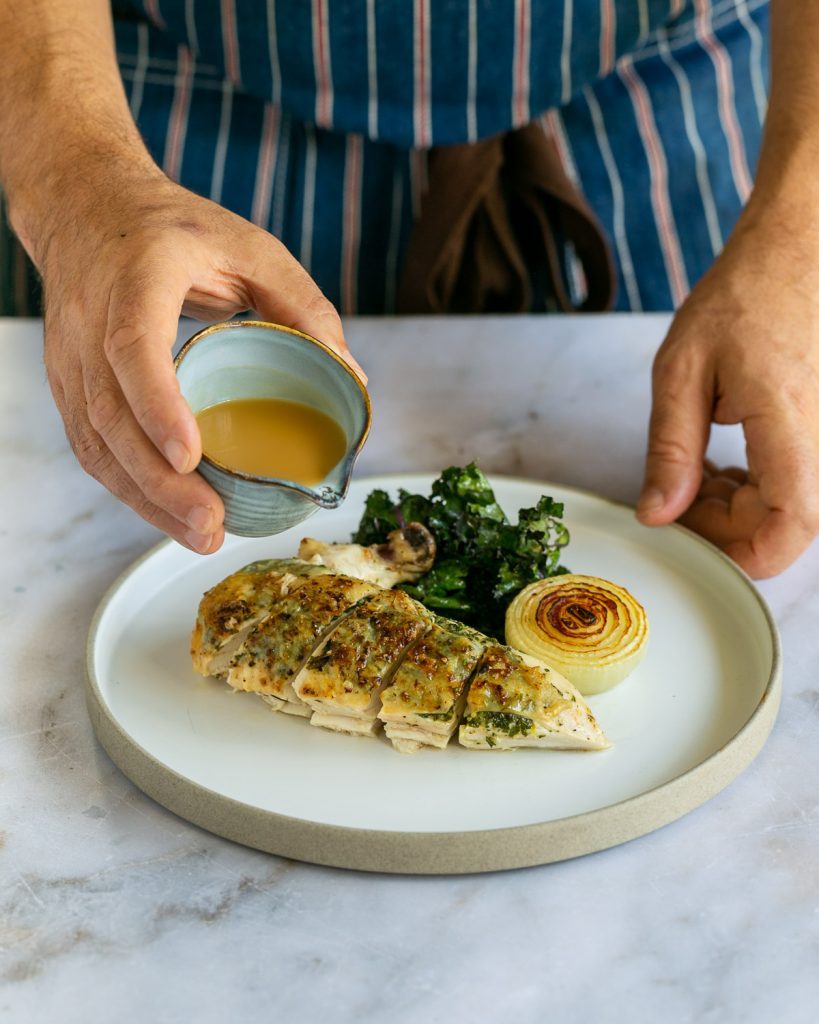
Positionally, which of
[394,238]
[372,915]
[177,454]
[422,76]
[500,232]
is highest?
[422,76]

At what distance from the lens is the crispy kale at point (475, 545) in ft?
7.50


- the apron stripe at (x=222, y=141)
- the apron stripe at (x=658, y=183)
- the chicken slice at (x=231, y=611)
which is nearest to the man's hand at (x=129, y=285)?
the chicken slice at (x=231, y=611)

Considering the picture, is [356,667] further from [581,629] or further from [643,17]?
[643,17]

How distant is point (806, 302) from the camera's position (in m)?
2.53

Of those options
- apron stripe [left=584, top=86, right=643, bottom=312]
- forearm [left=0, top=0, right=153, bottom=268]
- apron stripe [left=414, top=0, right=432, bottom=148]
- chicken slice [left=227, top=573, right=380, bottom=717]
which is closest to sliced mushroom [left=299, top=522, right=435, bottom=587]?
chicken slice [left=227, top=573, right=380, bottom=717]

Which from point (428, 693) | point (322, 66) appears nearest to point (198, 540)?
point (428, 693)

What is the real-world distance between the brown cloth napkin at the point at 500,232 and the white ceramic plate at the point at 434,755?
1293mm

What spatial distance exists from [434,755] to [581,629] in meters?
0.37

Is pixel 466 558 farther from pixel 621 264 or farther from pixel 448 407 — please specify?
pixel 621 264

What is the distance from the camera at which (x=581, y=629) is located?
209 cm

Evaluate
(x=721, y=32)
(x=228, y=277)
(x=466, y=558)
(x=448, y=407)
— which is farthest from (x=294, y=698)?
(x=721, y=32)

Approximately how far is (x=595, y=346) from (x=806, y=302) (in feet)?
2.95

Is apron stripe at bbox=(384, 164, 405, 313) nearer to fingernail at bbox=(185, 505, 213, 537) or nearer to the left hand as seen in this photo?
the left hand

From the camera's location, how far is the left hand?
2420mm
